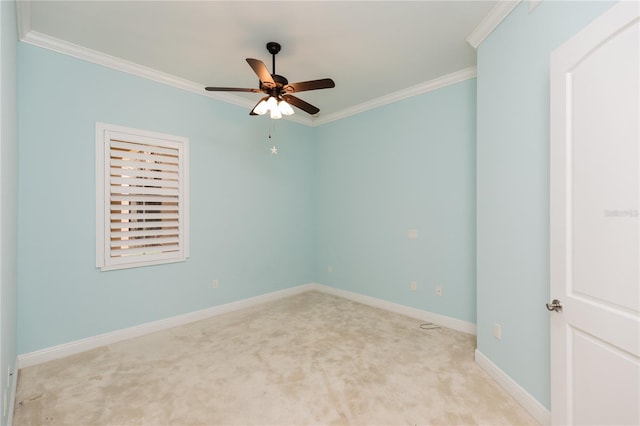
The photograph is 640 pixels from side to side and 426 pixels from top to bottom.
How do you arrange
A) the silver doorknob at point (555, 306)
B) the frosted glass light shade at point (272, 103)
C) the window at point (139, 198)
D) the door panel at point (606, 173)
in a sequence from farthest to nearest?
the window at point (139, 198), the frosted glass light shade at point (272, 103), the silver doorknob at point (555, 306), the door panel at point (606, 173)

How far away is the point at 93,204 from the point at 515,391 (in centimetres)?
394

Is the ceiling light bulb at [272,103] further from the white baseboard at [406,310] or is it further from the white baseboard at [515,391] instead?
the white baseboard at [406,310]

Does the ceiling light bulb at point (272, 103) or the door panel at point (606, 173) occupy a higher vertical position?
the ceiling light bulb at point (272, 103)

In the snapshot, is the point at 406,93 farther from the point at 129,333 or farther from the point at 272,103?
the point at 129,333

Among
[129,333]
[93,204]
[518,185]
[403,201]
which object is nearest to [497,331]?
[518,185]

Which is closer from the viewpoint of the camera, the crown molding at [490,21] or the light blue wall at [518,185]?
the light blue wall at [518,185]

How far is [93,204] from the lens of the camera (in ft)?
9.64

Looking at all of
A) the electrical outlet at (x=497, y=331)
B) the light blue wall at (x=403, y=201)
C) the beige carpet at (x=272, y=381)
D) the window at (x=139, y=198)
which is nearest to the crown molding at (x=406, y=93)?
the light blue wall at (x=403, y=201)

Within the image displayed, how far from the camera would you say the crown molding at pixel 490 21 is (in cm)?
220

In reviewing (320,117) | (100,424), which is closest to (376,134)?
(320,117)

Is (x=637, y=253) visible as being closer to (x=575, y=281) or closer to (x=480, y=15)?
(x=575, y=281)

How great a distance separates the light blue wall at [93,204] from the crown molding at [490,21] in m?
2.81

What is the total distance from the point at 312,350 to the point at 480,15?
326 centimetres

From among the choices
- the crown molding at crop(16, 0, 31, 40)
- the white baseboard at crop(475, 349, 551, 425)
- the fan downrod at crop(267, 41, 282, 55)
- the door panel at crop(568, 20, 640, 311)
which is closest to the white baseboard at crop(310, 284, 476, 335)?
the white baseboard at crop(475, 349, 551, 425)
